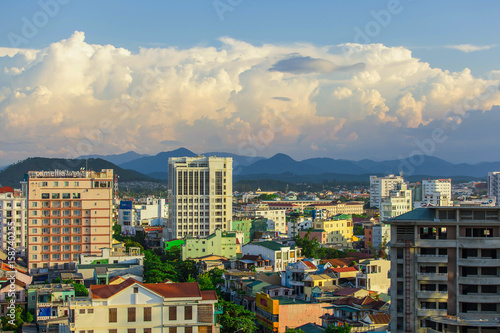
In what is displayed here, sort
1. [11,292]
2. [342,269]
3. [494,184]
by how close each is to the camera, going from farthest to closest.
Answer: [494,184] → [342,269] → [11,292]

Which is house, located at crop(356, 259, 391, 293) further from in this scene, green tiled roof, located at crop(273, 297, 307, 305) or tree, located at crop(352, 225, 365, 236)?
tree, located at crop(352, 225, 365, 236)

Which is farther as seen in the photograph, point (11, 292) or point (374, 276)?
point (374, 276)

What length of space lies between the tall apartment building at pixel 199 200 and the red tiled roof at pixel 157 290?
115ft

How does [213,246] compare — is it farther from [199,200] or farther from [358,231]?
[358,231]

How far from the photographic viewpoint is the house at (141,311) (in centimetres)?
1588

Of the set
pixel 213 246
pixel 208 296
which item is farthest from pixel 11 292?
pixel 213 246

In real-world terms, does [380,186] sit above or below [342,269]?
above

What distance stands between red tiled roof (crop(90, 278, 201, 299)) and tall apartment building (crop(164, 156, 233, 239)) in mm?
35113

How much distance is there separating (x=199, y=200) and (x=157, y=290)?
36205 mm

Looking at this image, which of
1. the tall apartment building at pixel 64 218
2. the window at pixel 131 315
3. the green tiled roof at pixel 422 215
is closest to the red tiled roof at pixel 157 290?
the window at pixel 131 315

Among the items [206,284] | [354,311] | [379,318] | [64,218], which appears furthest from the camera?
[64,218]

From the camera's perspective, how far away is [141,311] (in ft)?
52.3

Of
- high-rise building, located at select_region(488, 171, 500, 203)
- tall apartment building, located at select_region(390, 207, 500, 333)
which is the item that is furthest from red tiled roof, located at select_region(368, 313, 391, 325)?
high-rise building, located at select_region(488, 171, 500, 203)

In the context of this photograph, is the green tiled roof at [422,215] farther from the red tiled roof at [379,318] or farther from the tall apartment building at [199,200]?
the tall apartment building at [199,200]
